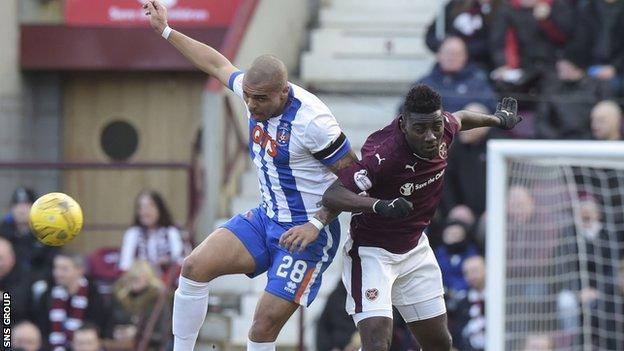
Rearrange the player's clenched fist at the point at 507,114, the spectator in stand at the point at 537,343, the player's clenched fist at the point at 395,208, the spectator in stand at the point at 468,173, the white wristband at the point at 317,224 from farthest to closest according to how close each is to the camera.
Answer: the spectator in stand at the point at 468,173
the spectator in stand at the point at 537,343
the player's clenched fist at the point at 507,114
the white wristband at the point at 317,224
the player's clenched fist at the point at 395,208

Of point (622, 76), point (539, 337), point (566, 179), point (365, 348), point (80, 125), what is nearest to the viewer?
point (365, 348)

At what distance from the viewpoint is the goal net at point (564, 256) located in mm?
11648

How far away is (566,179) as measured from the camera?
1234 centimetres

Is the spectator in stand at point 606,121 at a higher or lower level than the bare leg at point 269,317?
higher

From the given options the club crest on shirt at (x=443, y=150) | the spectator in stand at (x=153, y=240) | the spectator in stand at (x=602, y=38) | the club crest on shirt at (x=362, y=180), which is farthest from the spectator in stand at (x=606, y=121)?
the club crest on shirt at (x=362, y=180)

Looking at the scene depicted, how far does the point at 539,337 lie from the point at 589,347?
0.51 m

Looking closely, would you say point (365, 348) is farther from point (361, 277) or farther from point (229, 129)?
point (229, 129)

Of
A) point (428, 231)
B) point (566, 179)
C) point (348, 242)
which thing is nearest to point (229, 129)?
point (428, 231)

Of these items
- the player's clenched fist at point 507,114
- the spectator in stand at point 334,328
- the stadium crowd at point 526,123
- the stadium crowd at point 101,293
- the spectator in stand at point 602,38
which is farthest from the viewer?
the spectator in stand at point 602,38

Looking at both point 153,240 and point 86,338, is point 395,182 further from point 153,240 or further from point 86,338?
point 153,240

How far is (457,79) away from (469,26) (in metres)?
0.79

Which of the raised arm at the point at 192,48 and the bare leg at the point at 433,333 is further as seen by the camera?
the raised arm at the point at 192,48

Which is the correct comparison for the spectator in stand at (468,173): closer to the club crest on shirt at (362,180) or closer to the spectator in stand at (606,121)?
the spectator in stand at (606,121)

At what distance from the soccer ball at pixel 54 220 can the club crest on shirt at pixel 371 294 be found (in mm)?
1899
